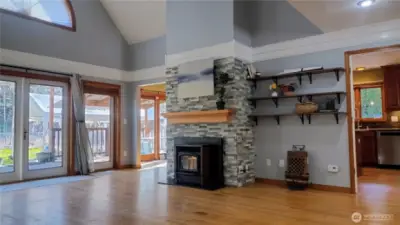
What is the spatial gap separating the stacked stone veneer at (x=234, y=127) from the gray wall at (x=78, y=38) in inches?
114

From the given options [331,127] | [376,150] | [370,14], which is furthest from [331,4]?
[376,150]

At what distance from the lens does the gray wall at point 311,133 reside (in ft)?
14.7

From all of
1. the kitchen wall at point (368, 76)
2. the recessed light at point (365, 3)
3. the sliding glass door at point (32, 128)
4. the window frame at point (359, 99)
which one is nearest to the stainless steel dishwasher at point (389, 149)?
the window frame at point (359, 99)

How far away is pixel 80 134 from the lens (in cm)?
647

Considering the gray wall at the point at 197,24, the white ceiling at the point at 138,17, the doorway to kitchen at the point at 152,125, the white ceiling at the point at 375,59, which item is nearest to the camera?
the gray wall at the point at 197,24

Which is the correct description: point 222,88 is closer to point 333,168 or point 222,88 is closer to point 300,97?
point 300,97

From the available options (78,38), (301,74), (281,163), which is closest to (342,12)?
(301,74)

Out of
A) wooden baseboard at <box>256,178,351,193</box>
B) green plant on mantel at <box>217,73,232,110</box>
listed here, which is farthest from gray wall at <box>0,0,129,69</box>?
wooden baseboard at <box>256,178,351,193</box>

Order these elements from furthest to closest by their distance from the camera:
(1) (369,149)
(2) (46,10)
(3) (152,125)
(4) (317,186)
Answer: (3) (152,125), (1) (369,149), (2) (46,10), (4) (317,186)

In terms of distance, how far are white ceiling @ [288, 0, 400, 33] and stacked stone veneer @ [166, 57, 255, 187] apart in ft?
4.37

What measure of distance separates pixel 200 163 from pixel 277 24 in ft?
8.92

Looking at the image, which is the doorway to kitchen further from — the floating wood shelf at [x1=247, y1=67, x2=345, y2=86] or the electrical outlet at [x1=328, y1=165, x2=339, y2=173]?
the electrical outlet at [x1=328, y1=165, x2=339, y2=173]

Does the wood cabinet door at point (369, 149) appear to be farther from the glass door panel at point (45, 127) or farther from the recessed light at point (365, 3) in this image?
the glass door panel at point (45, 127)

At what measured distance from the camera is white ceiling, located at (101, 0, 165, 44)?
22.5ft
